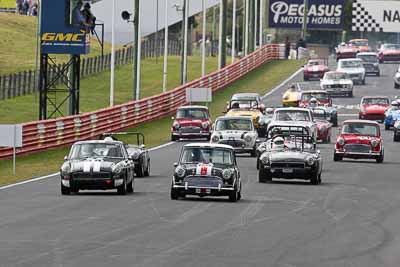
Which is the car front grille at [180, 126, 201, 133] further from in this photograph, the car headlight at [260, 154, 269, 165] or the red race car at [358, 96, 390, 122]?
the car headlight at [260, 154, 269, 165]

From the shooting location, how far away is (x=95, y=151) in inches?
1199

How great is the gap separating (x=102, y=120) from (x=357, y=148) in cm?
1370

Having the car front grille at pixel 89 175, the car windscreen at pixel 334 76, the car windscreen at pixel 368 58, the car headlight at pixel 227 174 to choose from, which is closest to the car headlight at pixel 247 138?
the car front grille at pixel 89 175

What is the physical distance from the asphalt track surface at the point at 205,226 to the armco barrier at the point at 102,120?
9.47m

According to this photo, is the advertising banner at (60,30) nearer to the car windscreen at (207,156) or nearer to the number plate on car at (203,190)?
the car windscreen at (207,156)

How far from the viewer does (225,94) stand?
82688mm

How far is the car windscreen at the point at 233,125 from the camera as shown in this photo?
45844mm

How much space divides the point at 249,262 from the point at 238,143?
26870mm

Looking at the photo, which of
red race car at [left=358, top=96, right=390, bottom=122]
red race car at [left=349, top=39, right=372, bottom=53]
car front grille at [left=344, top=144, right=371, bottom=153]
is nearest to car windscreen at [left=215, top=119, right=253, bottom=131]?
car front grille at [left=344, top=144, right=371, bottom=153]

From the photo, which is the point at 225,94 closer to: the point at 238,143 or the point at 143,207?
the point at 238,143

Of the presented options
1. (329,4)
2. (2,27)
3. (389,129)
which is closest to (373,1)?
(329,4)

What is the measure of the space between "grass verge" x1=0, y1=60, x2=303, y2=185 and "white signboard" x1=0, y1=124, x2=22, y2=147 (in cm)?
89

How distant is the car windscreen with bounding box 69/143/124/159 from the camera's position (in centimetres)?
3016

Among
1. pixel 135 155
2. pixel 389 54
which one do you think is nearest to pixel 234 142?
pixel 135 155
